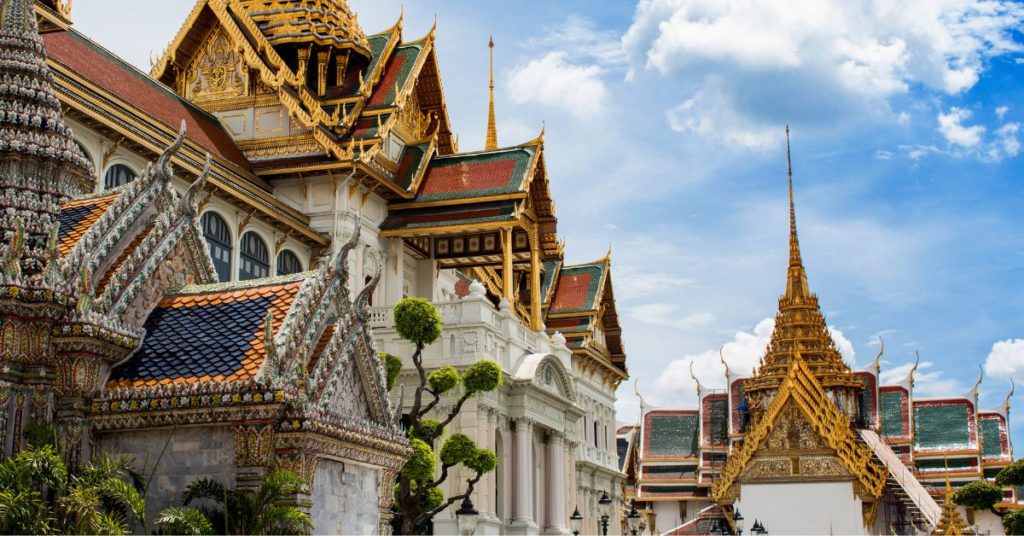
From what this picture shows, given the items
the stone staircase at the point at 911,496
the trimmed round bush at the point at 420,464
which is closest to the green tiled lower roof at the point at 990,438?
the stone staircase at the point at 911,496

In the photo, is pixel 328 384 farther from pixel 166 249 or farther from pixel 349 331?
pixel 166 249

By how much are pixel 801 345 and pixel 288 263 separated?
28.7m

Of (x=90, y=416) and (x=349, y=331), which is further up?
(x=349, y=331)

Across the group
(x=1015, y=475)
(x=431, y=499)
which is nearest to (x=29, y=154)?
(x=431, y=499)

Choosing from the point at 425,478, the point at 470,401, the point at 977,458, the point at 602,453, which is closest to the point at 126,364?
the point at 425,478

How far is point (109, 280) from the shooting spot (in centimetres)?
1023

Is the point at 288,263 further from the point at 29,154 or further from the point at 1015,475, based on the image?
the point at 29,154

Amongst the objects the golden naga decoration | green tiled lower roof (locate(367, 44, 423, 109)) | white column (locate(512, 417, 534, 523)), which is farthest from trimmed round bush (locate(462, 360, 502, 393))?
the golden naga decoration

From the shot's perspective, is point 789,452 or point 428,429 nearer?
point 428,429

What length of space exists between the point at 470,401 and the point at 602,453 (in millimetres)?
22274

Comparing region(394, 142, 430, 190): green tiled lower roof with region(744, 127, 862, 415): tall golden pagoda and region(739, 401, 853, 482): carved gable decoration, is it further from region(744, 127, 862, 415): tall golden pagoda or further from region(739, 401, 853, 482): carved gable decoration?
region(744, 127, 862, 415): tall golden pagoda

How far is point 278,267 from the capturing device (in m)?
30.9

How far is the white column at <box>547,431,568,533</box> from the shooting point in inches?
1325

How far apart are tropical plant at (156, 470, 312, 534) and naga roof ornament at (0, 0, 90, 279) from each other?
76.1 inches
